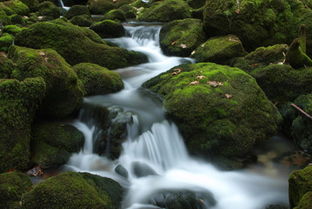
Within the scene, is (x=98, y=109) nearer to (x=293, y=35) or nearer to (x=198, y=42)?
(x=198, y=42)

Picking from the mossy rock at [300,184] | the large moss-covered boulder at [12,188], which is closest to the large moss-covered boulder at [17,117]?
the large moss-covered boulder at [12,188]

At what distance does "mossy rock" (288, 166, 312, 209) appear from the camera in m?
3.72

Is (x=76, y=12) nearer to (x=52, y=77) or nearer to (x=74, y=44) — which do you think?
(x=74, y=44)

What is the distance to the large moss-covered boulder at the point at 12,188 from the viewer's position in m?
4.11

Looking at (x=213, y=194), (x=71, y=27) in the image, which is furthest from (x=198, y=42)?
(x=213, y=194)

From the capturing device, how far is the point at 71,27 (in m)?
10.1

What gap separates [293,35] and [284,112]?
4833 mm

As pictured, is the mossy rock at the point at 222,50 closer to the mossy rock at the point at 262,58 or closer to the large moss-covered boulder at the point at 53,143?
the mossy rock at the point at 262,58

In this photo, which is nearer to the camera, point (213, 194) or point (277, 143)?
point (213, 194)

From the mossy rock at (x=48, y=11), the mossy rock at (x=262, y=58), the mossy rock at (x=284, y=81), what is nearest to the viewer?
the mossy rock at (x=284, y=81)

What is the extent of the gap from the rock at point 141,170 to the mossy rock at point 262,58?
499cm

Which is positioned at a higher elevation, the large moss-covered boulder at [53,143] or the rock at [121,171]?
the large moss-covered boulder at [53,143]

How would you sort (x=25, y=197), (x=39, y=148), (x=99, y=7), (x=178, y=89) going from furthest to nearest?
Result: 1. (x=99, y=7)
2. (x=178, y=89)
3. (x=39, y=148)
4. (x=25, y=197)

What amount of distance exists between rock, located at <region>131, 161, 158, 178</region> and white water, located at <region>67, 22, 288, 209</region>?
0.21 feet
